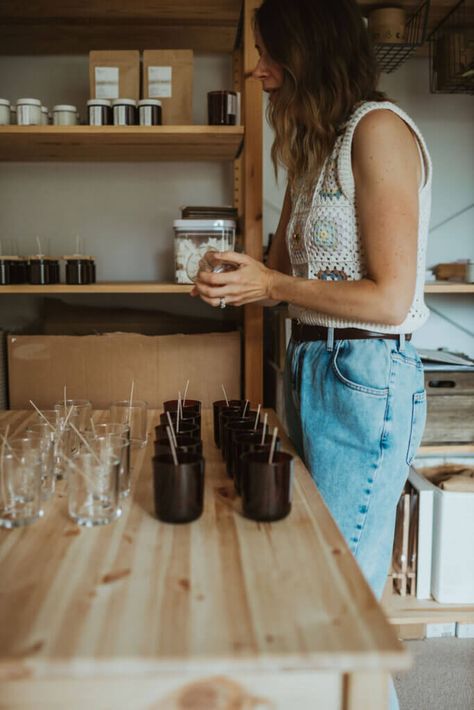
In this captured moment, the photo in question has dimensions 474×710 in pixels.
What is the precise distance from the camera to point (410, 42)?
2141 mm

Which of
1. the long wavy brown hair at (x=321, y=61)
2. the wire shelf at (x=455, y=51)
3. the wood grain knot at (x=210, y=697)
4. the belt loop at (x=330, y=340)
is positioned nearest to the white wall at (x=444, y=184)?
the wire shelf at (x=455, y=51)

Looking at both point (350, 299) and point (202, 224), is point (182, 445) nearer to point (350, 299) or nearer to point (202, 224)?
point (350, 299)

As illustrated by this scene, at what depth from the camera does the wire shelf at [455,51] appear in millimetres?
Result: 2188

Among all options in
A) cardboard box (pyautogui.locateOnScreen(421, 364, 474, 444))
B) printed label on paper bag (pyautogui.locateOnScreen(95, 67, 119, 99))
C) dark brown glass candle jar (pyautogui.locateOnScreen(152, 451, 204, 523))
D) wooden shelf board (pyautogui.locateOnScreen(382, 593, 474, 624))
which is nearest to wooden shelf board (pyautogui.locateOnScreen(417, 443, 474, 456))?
cardboard box (pyautogui.locateOnScreen(421, 364, 474, 444))

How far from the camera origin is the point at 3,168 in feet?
8.17

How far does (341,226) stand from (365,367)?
261 millimetres

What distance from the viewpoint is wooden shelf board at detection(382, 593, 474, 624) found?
204cm

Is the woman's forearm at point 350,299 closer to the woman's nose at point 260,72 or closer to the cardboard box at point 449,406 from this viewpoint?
the woman's nose at point 260,72

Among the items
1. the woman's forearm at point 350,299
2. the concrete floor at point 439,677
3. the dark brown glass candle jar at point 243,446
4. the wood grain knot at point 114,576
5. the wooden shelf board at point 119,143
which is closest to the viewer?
the wood grain knot at point 114,576

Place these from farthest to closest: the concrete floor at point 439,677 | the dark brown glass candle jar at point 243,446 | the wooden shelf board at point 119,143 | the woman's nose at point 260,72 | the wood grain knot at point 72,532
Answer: the wooden shelf board at point 119,143, the concrete floor at point 439,677, the woman's nose at point 260,72, the dark brown glass candle jar at point 243,446, the wood grain knot at point 72,532

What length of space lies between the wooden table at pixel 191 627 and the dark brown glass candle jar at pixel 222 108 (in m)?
1.47

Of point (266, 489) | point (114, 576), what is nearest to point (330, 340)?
point (266, 489)

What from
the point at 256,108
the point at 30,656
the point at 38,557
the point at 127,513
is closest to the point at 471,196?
the point at 256,108

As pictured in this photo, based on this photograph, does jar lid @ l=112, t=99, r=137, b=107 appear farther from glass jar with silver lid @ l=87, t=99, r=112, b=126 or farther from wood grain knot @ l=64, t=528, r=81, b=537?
wood grain knot @ l=64, t=528, r=81, b=537
